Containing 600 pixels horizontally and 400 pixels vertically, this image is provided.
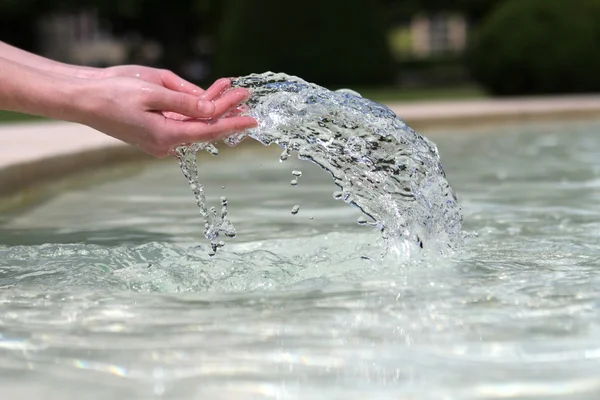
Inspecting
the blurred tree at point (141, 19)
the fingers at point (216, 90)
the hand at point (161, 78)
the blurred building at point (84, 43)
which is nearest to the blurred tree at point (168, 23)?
the blurred tree at point (141, 19)

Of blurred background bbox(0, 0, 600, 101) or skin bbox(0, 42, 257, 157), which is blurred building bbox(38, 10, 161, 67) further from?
skin bbox(0, 42, 257, 157)

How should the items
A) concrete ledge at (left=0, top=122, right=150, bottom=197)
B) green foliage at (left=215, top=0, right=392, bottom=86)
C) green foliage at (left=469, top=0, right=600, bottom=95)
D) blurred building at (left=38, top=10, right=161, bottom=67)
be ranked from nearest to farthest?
concrete ledge at (left=0, top=122, right=150, bottom=197)
green foliage at (left=469, top=0, right=600, bottom=95)
green foliage at (left=215, top=0, right=392, bottom=86)
blurred building at (left=38, top=10, right=161, bottom=67)

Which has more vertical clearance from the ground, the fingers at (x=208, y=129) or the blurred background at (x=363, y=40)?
the fingers at (x=208, y=129)

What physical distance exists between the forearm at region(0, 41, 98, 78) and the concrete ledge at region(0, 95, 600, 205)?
1.47m

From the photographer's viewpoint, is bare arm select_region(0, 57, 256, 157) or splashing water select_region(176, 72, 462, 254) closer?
bare arm select_region(0, 57, 256, 157)

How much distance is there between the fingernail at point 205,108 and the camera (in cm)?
250

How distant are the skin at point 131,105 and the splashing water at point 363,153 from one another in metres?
0.47

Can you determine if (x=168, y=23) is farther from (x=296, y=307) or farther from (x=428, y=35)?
(x=428, y=35)

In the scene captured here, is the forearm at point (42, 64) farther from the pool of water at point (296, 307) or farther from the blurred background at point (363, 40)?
the blurred background at point (363, 40)

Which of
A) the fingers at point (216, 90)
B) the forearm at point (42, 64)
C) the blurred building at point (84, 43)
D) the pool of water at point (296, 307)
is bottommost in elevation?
the blurred building at point (84, 43)

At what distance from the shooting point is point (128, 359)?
1.87 meters

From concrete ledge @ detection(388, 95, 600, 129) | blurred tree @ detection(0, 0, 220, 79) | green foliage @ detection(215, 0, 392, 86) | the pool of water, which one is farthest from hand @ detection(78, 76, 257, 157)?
blurred tree @ detection(0, 0, 220, 79)

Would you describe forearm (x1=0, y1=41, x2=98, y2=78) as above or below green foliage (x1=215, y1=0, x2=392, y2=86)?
above

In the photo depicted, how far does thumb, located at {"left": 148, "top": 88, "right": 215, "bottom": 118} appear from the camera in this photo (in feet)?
8.12
